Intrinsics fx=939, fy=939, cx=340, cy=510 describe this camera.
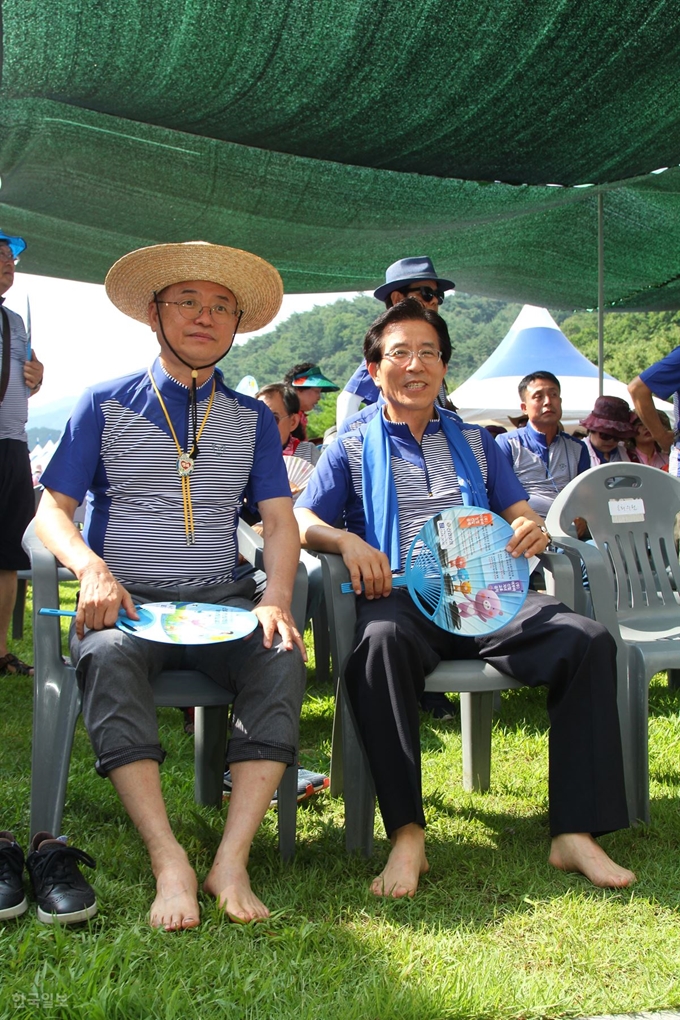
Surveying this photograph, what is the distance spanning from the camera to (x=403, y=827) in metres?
2.22

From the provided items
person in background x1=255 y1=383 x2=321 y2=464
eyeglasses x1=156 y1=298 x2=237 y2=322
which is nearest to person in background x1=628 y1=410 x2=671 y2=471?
person in background x1=255 y1=383 x2=321 y2=464

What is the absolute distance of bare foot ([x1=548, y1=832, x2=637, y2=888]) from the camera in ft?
7.07

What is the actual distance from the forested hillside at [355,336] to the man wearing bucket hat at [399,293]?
36.5 m

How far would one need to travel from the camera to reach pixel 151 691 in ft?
7.08

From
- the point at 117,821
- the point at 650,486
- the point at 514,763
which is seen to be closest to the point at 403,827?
the point at 117,821

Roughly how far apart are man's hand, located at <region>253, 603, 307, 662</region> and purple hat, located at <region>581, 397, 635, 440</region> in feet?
12.0

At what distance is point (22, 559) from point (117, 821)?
6.84 feet

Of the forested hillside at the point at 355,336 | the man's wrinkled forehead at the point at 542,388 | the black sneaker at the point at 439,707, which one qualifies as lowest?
the black sneaker at the point at 439,707

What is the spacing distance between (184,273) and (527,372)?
1311 centimetres

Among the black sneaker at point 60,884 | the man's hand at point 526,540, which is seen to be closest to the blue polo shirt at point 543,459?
the man's hand at point 526,540

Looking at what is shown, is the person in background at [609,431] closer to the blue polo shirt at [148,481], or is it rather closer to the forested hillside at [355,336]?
the blue polo shirt at [148,481]

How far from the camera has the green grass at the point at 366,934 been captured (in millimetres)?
1643

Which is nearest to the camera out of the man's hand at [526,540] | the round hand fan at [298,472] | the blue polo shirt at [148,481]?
the blue polo shirt at [148,481]

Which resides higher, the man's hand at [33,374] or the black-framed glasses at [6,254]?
the black-framed glasses at [6,254]
